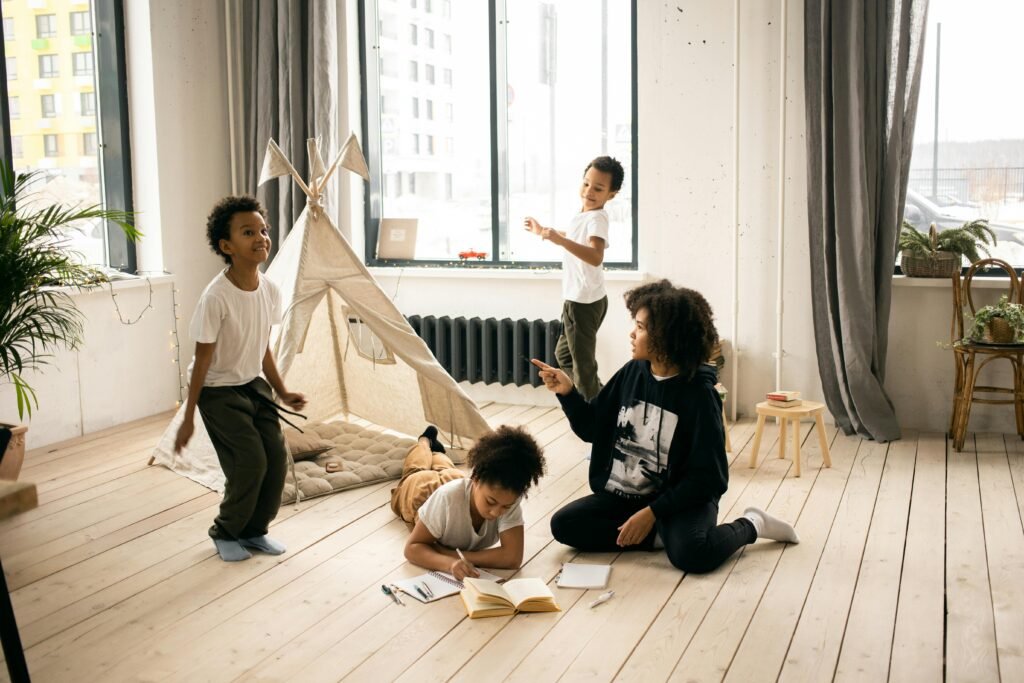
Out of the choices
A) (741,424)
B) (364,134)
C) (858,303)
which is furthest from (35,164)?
(858,303)

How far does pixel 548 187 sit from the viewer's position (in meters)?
5.49

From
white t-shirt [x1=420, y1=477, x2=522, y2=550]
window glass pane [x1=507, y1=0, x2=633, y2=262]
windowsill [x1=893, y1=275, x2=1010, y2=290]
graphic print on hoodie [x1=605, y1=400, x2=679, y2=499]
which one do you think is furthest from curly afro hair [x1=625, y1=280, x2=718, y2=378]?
window glass pane [x1=507, y1=0, x2=633, y2=262]

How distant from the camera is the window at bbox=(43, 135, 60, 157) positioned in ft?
16.0

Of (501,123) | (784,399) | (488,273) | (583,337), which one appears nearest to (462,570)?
(583,337)

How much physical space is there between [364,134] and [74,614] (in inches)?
142

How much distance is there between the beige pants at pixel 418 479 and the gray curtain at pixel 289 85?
7.04 ft

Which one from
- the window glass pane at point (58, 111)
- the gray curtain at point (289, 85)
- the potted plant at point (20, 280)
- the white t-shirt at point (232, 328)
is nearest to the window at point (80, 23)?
the window glass pane at point (58, 111)

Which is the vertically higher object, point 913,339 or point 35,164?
point 35,164

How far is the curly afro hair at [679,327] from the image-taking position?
116 inches

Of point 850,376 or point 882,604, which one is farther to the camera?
point 850,376

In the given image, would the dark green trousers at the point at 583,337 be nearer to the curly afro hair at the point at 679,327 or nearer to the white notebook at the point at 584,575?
the curly afro hair at the point at 679,327

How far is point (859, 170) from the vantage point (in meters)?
4.46

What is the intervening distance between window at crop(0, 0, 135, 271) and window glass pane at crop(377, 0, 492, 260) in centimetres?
143

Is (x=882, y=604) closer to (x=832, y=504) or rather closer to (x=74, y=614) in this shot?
(x=832, y=504)
